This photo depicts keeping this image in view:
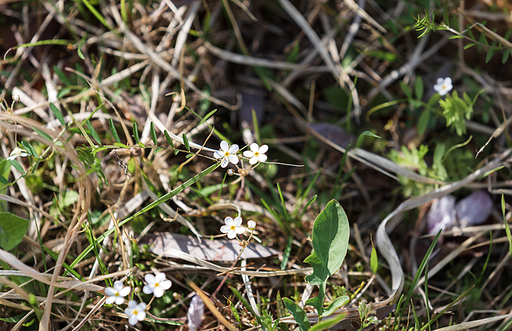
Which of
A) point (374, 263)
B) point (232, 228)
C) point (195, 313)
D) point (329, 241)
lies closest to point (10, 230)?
point (195, 313)

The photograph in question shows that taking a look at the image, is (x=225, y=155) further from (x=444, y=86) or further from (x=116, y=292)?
(x=444, y=86)

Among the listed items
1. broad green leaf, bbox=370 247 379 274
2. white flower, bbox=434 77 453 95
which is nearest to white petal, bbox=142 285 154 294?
broad green leaf, bbox=370 247 379 274

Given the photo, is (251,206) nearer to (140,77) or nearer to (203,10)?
(140,77)

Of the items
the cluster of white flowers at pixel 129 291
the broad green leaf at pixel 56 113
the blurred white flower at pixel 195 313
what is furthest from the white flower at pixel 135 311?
the broad green leaf at pixel 56 113

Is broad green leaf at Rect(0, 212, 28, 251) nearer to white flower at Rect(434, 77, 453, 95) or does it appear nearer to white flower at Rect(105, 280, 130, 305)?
white flower at Rect(105, 280, 130, 305)

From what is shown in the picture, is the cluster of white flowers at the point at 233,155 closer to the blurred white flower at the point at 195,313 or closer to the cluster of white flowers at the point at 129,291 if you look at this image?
the cluster of white flowers at the point at 129,291

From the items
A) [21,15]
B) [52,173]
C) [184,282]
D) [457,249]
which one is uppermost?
[21,15]

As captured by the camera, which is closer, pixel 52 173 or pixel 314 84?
pixel 52 173

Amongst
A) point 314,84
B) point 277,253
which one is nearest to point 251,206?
point 277,253
